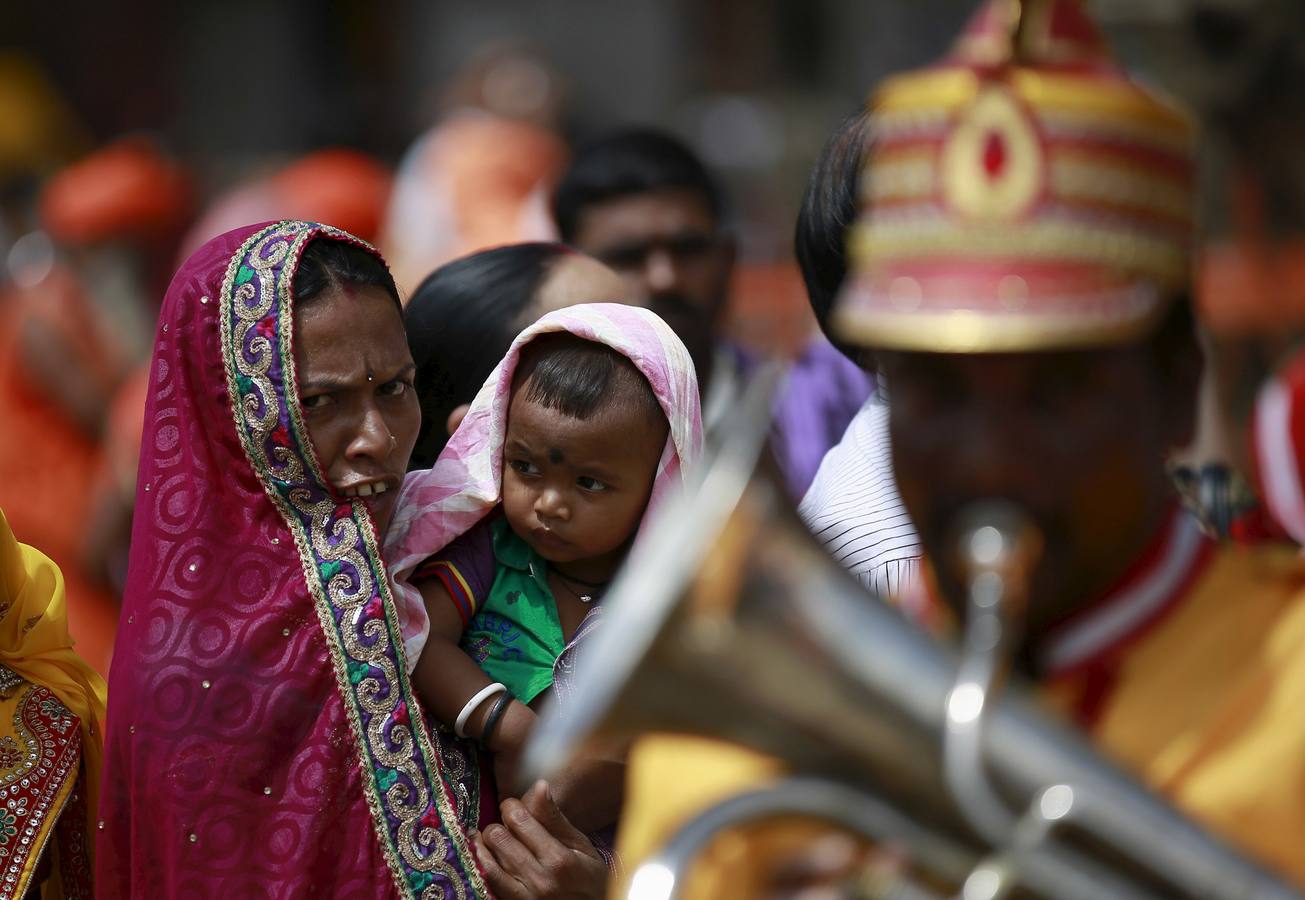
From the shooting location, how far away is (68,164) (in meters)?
10.8

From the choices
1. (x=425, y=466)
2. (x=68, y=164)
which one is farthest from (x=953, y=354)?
(x=68, y=164)

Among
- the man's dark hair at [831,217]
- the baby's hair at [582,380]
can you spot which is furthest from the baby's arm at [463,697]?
the man's dark hair at [831,217]

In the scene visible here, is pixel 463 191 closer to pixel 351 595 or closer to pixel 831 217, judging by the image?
pixel 831 217

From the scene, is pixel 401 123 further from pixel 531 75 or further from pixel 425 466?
pixel 425 466

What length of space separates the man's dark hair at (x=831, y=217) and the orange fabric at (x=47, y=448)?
366 cm

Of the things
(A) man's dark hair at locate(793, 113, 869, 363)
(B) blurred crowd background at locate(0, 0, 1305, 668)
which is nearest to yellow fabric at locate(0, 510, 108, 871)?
(A) man's dark hair at locate(793, 113, 869, 363)

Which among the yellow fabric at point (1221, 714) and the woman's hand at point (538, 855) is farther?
the woman's hand at point (538, 855)

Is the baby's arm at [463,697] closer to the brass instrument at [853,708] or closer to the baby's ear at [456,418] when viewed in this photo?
the baby's ear at [456,418]

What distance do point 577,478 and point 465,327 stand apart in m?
0.58

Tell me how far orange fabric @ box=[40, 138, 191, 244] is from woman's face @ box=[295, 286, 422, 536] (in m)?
5.44

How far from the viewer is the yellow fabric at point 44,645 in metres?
3.15

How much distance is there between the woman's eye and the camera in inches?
116

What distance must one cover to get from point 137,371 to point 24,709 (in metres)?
4.29

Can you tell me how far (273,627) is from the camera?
2793 mm
